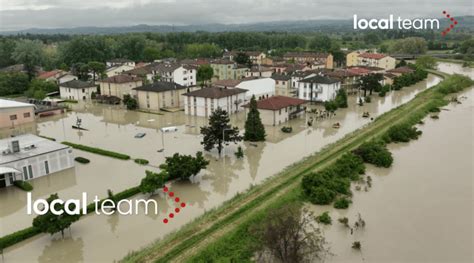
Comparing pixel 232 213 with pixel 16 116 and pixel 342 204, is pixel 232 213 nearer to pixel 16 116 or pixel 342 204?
pixel 342 204

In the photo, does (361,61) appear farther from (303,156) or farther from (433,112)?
(303,156)

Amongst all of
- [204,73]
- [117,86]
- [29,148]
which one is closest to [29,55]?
[117,86]

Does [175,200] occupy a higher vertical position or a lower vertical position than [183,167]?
lower

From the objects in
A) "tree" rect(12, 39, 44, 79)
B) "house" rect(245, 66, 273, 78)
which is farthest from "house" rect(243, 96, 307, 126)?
"tree" rect(12, 39, 44, 79)

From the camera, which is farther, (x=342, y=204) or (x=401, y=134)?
(x=401, y=134)

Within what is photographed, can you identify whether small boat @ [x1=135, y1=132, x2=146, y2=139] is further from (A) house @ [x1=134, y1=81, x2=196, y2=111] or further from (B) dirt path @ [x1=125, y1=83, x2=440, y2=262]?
(B) dirt path @ [x1=125, y1=83, x2=440, y2=262]

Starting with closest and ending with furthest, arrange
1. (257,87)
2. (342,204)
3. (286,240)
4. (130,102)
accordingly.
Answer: (286,240), (342,204), (130,102), (257,87)
